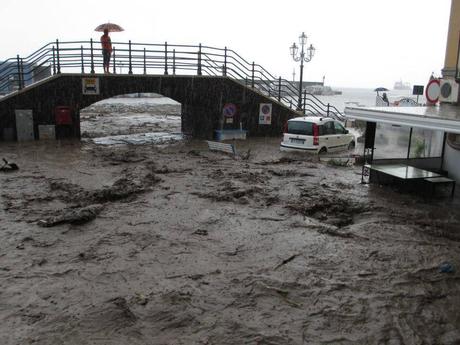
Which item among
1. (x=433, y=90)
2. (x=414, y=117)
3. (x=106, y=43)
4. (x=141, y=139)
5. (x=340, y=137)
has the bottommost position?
(x=141, y=139)

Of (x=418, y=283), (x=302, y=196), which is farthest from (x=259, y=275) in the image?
(x=302, y=196)

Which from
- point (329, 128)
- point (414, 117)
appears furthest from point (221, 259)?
point (329, 128)

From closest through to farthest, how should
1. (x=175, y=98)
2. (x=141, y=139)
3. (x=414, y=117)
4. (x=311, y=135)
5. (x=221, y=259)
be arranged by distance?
(x=221, y=259) < (x=414, y=117) < (x=311, y=135) < (x=141, y=139) < (x=175, y=98)

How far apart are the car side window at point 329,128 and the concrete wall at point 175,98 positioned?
20.5 feet

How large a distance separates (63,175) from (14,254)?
632 centimetres

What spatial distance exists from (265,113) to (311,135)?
6949mm

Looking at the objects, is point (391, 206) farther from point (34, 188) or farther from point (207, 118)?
point (207, 118)

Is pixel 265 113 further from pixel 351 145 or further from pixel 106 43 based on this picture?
pixel 106 43

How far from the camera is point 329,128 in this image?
60.8ft

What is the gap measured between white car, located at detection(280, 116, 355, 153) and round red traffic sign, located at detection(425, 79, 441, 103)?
189 inches

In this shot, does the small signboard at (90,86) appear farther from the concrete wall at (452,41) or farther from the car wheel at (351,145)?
the concrete wall at (452,41)

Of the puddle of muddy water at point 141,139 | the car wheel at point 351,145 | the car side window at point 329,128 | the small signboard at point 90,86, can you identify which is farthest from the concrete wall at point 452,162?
the small signboard at point 90,86

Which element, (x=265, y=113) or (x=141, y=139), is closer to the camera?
(x=141, y=139)

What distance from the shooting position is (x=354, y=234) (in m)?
9.28
